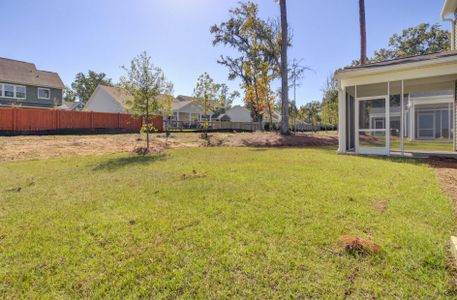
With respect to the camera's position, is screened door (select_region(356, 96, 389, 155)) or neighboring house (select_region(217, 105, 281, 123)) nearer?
screened door (select_region(356, 96, 389, 155))

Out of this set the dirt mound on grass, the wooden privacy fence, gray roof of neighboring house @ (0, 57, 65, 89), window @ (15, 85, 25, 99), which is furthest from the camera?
window @ (15, 85, 25, 99)

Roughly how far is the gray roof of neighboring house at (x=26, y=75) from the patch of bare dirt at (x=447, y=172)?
35471 mm

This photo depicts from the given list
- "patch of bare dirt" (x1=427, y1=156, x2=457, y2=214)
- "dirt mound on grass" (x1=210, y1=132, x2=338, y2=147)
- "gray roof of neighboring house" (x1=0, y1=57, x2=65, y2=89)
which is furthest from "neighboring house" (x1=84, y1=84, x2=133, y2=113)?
"patch of bare dirt" (x1=427, y1=156, x2=457, y2=214)

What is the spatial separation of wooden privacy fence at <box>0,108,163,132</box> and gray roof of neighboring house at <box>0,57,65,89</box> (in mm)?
12534

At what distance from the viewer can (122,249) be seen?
2590mm

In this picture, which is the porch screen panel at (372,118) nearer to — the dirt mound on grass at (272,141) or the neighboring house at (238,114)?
the dirt mound on grass at (272,141)

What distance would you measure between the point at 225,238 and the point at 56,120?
21.8m

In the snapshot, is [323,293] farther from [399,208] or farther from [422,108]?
[422,108]

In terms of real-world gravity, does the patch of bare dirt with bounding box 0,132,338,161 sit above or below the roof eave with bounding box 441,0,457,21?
below

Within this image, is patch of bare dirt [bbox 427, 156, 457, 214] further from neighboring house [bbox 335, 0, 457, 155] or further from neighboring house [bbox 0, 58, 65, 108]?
neighboring house [bbox 0, 58, 65, 108]

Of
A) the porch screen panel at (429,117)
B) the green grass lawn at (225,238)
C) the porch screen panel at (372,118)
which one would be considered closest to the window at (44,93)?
the green grass lawn at (225,238)

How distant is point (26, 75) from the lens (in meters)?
28.6

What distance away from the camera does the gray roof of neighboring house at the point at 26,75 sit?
88.4 feet

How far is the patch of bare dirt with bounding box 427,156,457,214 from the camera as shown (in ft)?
14.8
